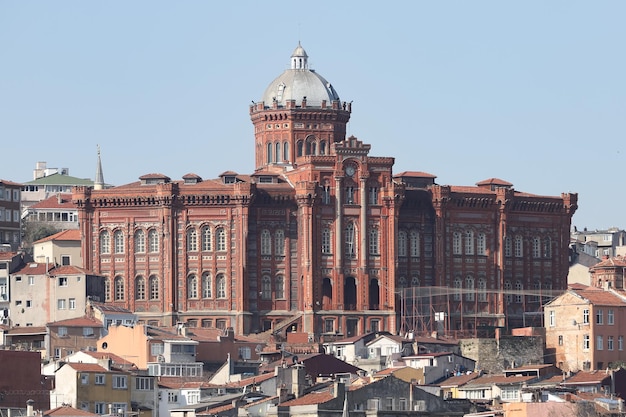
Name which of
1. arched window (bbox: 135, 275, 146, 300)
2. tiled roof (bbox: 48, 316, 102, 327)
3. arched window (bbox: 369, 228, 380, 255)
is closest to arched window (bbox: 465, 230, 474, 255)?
arched window (bbox: 369, 228, 380, 255)

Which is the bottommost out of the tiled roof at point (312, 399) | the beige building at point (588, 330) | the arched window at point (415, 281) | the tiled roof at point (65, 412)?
the tiled roof at point (65, 412)

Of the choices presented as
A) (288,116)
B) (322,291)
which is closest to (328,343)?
(322,291)

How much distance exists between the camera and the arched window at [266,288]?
603ft

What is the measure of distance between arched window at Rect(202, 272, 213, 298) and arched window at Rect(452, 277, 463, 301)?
19424mm

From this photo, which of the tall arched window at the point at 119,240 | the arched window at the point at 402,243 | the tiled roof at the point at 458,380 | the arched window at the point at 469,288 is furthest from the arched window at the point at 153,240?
the tiled roof at the point at 458,380

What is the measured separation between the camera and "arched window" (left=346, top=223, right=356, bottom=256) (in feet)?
600

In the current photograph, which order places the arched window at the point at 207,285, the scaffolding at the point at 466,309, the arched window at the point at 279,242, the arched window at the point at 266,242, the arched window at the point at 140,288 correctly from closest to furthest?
the scaffolding at the point at 466,309 → the arched window at the point at 207,285 → the arched window at the point at 140,288 → the arched window at the point at 279,242 → the arched window at the point at 266,242

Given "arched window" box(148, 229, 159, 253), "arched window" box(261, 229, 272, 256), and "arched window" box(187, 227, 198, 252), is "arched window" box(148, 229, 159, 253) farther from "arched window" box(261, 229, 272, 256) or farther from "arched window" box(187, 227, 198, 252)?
"arched window" box(261, 229, 272, 256)

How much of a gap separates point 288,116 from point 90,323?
145 feet

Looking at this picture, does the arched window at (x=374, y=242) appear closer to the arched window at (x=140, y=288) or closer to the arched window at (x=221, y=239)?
the arched window at (x=221, y=239)

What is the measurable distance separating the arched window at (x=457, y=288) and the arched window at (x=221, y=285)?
1841 centimetres

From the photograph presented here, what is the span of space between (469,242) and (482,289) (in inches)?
156

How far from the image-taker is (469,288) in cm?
A: 18875

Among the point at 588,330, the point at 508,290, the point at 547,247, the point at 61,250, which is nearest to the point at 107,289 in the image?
the point at 61,250
